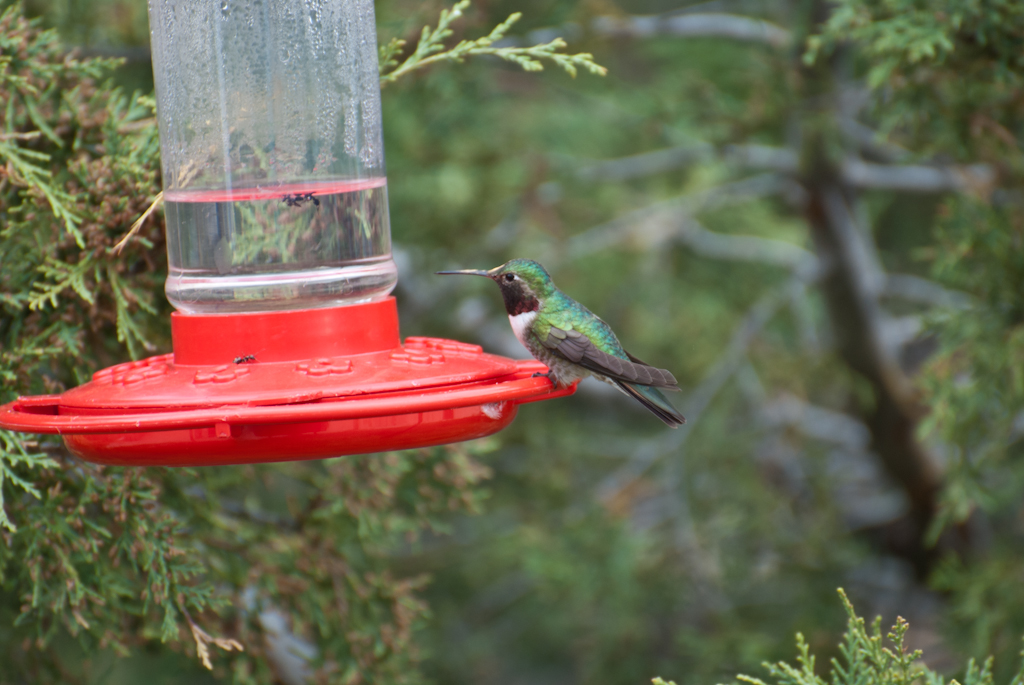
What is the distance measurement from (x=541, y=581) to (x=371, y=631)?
90.9 inches

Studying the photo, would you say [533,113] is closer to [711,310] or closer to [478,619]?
[711,310]

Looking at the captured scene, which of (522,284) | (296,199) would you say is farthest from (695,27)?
(296,199)

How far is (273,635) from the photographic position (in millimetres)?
3197

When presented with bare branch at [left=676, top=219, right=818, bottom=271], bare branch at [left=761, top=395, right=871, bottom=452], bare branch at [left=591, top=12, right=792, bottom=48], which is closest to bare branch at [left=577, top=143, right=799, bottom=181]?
bare branch at [left=676, top=219, right=818, bottom=271]

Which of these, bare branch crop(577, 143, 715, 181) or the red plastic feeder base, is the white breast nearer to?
the red plastic feeder base

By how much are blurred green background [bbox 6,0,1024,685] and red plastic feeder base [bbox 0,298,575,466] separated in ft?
5.32

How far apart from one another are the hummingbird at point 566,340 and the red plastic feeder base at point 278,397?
0.23 meters

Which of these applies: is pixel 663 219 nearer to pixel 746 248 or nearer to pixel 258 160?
pixel 746 248

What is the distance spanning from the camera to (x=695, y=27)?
5.15m

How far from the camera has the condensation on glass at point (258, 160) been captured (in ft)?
8.43

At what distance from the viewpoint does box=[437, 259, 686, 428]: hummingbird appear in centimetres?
262

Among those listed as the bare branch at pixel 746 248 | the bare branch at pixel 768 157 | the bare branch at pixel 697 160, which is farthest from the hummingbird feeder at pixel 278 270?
the bare branch at pixel 746 248

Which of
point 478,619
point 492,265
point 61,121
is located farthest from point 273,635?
point 478,619

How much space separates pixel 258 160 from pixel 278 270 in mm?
313
